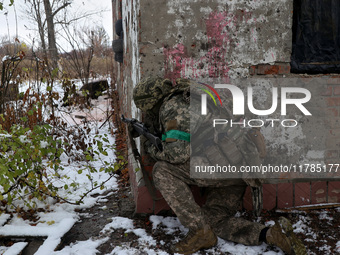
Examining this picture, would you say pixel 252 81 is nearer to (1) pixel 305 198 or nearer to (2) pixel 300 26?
(2) pixel 300 26

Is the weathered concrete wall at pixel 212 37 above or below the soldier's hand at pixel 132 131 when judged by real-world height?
above

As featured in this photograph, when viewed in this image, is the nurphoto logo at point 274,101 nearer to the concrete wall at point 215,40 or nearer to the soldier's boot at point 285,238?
the concrete wall at point 215,40

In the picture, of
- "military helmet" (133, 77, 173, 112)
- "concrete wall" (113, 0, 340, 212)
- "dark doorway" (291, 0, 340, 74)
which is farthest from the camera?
"dark doorway" (291, 0, 340, 74)

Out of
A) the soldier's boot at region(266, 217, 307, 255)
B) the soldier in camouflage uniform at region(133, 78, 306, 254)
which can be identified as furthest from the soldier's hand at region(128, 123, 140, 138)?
the soldier's boot at region(266, 217, 307, 255)

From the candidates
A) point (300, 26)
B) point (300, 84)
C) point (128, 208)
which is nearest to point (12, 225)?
point (128, 208)

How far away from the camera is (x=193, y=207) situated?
234 cm

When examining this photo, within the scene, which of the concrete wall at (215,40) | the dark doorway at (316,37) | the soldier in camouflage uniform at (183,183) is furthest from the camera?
the dark doorway at (316,37)

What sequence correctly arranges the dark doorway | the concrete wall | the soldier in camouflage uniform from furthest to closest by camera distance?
1. the dark doorway
2. the concrete wall
3. the soldier in camouflage uniform

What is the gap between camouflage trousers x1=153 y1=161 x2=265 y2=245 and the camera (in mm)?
2336

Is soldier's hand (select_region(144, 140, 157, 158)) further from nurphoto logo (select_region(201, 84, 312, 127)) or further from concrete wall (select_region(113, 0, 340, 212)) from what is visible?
nurphoto logo (select_region(201, 84, 312, 127))

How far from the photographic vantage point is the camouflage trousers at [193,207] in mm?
2336

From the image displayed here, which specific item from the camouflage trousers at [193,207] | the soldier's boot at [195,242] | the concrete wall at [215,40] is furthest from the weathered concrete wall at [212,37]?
the soldier's boot at [195,242]

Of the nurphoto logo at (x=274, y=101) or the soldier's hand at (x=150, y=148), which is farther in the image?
the nurphoto logo at (x=274, y=101)

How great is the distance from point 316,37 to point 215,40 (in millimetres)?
914
